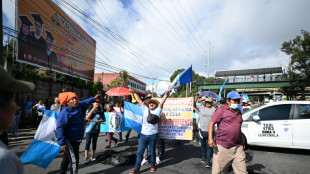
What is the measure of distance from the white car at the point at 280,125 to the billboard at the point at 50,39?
1218 centimetres

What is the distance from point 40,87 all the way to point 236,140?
14.1 meters

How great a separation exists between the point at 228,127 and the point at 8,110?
3.16 meters

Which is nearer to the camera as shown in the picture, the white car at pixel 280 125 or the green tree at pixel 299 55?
the white car at pixel 280 125

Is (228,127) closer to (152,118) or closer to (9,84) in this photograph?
(152,118)

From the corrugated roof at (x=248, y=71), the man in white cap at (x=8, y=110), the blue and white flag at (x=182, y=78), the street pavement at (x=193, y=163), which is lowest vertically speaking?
the street pavement at (x=193, y=163)

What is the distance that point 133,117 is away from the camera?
620 centimetres

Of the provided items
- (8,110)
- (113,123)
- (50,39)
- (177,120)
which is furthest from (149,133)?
(50,39)

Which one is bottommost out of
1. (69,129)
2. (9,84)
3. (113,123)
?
(113,123)

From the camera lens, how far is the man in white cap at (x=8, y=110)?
3.07ft

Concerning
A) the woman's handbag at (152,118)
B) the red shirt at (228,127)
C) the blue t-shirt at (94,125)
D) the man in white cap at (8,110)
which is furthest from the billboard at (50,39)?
the man in white cap at (8,110)

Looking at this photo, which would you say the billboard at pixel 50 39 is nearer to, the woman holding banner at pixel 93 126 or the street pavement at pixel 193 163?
the street pavement at pixel 193 163

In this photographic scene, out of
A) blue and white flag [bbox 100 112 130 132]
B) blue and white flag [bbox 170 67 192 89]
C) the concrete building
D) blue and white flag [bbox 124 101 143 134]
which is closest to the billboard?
blue and white flag [bbox 100 112 130 132]

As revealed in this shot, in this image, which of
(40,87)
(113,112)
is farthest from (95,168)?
(40,87)

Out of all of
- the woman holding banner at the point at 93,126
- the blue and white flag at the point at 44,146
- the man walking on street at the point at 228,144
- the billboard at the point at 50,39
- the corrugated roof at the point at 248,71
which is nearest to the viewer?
the man walking on street at the point at 228,144
